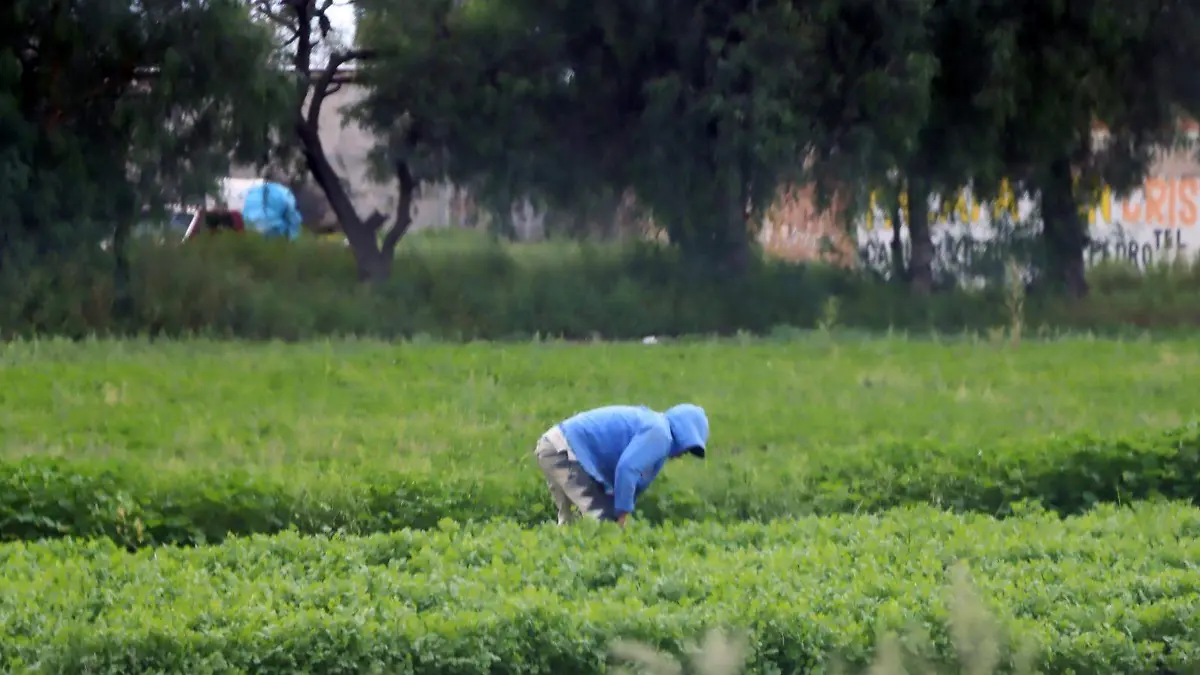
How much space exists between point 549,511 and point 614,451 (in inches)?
47.6

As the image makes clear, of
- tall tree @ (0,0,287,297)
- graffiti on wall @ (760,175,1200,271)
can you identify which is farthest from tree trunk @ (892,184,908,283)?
tall tree @ (0,0,287,297)

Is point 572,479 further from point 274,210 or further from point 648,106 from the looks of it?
point 274,210

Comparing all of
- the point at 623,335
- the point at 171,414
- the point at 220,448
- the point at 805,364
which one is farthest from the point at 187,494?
the point at 623,335

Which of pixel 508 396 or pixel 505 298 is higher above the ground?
pixel 505 298

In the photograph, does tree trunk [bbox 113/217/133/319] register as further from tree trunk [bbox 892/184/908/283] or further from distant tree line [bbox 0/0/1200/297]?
tree trunk [bbox 892/184/908/283]

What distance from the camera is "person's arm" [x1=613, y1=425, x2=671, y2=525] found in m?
7.14

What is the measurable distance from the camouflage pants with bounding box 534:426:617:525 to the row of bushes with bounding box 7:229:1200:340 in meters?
11.2

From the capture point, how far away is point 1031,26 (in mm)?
20641

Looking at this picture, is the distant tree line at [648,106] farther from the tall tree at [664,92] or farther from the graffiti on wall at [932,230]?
the graffiti on wall at [932,230]

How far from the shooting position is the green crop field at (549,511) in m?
5.42

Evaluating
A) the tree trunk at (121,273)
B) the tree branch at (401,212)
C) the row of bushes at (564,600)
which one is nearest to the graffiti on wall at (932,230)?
the tree branch at (401,212)

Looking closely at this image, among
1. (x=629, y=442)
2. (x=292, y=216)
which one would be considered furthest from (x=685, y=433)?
(x=292, y=216)

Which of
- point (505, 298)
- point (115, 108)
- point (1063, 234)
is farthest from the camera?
point (1063, 234)

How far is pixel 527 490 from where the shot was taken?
343 inches
